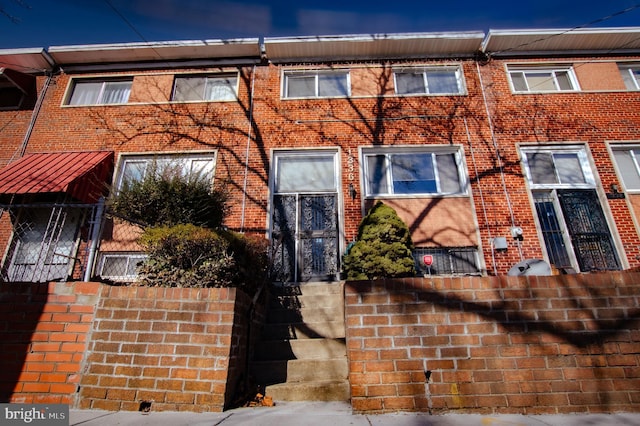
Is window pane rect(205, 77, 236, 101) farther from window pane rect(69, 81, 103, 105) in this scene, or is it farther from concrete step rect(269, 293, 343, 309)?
concrete step rect(269, 293, 343, 309)

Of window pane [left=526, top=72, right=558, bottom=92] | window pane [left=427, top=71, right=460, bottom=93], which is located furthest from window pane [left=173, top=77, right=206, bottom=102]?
window pane [left=526, top=72, right=558, bottom=92]

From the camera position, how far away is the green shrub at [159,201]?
4594 mm

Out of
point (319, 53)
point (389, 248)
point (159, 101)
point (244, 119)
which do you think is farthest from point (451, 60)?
point (159, 101)

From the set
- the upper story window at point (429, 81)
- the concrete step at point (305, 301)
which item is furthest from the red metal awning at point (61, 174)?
the upper story window at point (429, 81)

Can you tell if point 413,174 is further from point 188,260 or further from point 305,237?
point 188,260

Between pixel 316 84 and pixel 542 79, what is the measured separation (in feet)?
21.0

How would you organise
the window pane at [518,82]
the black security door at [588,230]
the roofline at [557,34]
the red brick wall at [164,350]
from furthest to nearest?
1. the window pane at [518,82]
2. the roofline at [557,34]
3. the black security door at [588,230]
4. the red brick wall at [164,350]

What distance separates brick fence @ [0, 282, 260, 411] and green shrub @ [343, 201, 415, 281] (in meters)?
2.44

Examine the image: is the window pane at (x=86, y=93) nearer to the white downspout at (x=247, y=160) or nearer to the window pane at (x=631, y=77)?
the white downspout at (x=247, y=160)

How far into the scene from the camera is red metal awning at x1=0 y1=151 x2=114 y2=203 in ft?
20.2

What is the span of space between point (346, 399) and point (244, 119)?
7.13 meters

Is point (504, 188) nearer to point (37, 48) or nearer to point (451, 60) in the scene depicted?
point (451, 60)

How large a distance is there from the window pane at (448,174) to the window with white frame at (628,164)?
3.92m

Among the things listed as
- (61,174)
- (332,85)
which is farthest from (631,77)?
(61,174)
